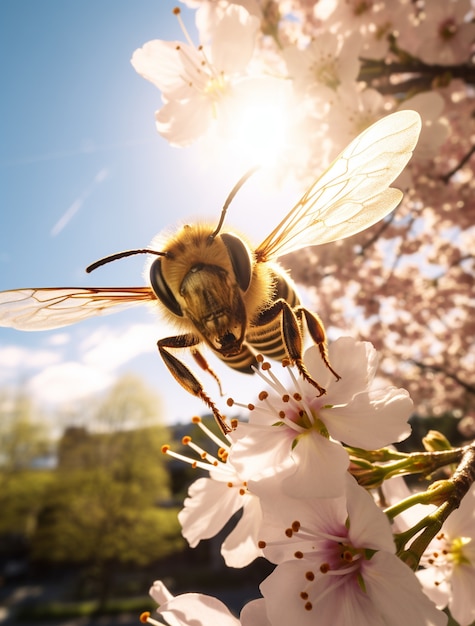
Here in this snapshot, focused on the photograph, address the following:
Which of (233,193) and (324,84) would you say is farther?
(324,84)

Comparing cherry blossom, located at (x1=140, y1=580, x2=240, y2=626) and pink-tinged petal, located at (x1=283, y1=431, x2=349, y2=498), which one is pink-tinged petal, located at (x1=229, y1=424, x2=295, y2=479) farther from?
cherry blossom, located at (x1=140, y1=580, x2=240, y2=626)

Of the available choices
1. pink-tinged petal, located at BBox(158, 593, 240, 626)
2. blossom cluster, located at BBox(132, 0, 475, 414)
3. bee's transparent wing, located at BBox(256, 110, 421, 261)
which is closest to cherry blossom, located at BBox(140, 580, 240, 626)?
pink-tinged petal, located at BBox(158, 593, 240, 626)

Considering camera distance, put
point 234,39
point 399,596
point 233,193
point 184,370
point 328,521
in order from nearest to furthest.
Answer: point 399,596 < point 328,521 < point 233,193 < point 184,370 < point 234,39

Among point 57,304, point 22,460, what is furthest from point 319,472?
point 22,460

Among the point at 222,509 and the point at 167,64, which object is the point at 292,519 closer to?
the point at 222,509

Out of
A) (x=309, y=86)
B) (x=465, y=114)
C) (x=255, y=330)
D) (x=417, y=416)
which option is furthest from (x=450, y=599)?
(x=417, y=416)

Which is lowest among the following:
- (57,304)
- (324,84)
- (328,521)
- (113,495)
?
(328,521)
